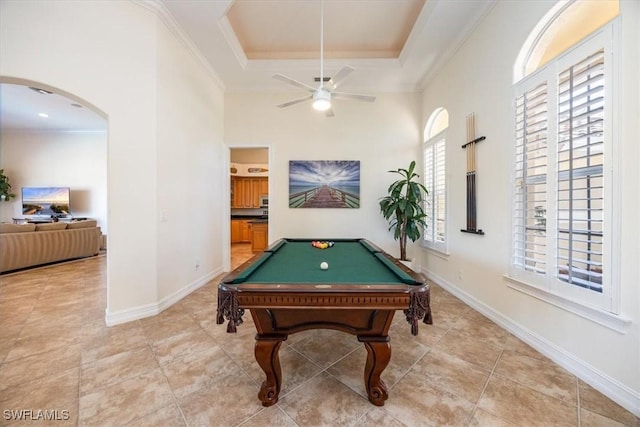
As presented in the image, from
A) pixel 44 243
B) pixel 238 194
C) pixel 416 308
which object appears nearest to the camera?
pixel 416 308

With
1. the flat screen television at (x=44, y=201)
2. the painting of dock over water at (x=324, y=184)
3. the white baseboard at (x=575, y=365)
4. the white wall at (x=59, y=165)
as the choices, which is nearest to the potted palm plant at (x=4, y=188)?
the white wall at (x=59, y=165)

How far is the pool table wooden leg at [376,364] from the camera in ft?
4.57

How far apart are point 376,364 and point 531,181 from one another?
2075mm

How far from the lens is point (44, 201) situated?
6480 mm

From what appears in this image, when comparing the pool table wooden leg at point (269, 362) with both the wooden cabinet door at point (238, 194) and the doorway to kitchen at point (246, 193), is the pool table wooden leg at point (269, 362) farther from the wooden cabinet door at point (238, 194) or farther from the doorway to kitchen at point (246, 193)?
the wooden cabinet door at point (238, 194)

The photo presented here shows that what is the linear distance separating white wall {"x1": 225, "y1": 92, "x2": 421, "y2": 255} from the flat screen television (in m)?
5.87

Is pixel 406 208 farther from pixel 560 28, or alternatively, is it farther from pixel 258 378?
pixel 258 378

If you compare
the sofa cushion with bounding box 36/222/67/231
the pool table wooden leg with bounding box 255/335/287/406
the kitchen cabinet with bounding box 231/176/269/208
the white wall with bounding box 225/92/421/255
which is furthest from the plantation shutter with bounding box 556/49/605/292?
the kitchen cabinet with bounding box 231/176/269/208

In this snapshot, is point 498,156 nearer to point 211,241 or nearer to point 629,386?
point 629,386

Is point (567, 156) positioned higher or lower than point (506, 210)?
higher

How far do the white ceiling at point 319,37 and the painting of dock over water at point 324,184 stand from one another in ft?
4.58

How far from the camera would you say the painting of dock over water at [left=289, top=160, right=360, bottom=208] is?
172 inches

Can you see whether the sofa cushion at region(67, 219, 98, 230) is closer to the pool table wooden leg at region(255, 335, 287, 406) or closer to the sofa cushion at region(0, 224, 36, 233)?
the sofa cushion at region(0, 224, 36, 233)

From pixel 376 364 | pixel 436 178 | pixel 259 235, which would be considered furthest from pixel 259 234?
pixel 376 364
